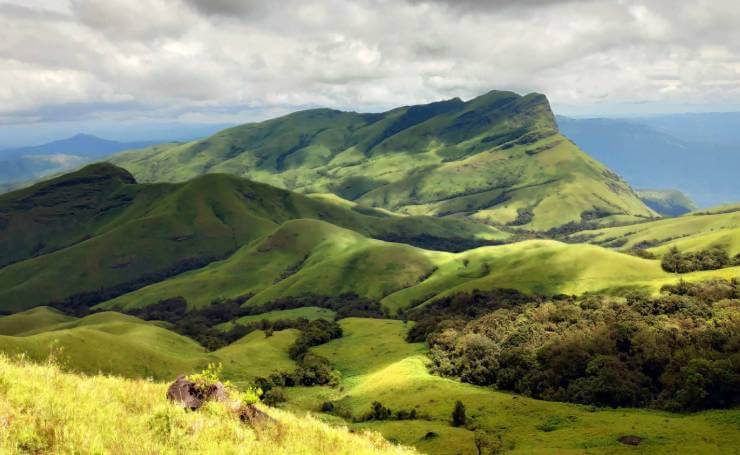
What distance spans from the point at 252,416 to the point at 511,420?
76.5m

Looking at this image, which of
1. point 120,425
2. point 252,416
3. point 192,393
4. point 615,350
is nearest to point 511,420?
point 615,350

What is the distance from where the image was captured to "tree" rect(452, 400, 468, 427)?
282 feet

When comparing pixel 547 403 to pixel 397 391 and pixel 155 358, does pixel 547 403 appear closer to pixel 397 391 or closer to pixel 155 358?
pixel 397 391

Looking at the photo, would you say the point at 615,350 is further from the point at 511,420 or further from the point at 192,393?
the point at 192,393

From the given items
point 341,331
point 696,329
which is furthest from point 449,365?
point 341,331

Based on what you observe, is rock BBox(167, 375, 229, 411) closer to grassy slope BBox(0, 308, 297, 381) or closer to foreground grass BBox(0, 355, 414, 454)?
foreground grass BBox(0, 355, 414, 454)

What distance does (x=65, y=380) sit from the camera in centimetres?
1847

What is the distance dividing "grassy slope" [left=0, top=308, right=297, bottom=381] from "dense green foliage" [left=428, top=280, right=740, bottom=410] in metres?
56.6

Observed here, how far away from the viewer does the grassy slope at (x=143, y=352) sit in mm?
124250

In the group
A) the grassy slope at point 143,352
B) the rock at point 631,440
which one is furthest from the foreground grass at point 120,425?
the grassy slope at point 143,352

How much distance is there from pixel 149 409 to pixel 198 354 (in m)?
160

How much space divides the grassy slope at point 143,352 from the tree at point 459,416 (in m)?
72.8

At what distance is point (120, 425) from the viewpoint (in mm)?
15562

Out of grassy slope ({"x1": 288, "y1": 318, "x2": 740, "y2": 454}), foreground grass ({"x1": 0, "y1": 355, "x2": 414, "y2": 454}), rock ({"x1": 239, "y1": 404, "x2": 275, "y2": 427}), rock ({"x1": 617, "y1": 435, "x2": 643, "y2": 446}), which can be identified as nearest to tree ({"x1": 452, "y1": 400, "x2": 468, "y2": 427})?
grassy slope ({"x1": 288, "y1": 318, "x2": 740, "y2": 454})
